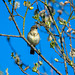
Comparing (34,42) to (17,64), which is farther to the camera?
(34,42)

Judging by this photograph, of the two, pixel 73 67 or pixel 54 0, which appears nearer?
pixel 73 67

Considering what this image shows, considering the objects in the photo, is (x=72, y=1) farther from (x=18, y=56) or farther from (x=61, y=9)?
(x=18, y=56)

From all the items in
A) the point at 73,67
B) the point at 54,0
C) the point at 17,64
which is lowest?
the point at 73,67

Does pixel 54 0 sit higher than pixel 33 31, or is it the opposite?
pixel 33 31

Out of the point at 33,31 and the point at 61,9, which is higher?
the point at 33,31

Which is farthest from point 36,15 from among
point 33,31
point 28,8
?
point 33,31

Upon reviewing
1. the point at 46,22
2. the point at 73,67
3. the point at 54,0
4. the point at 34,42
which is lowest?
the point at 73,67

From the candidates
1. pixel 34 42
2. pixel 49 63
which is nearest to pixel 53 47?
pixel 49 63

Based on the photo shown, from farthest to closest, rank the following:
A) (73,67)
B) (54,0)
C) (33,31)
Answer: (33,31) < (54,0) < (73,67)

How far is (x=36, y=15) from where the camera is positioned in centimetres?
294

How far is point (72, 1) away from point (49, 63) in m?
1.00

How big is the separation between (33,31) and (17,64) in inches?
77.9

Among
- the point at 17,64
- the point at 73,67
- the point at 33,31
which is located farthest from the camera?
the point at 33,31

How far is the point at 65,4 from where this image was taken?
307cm
